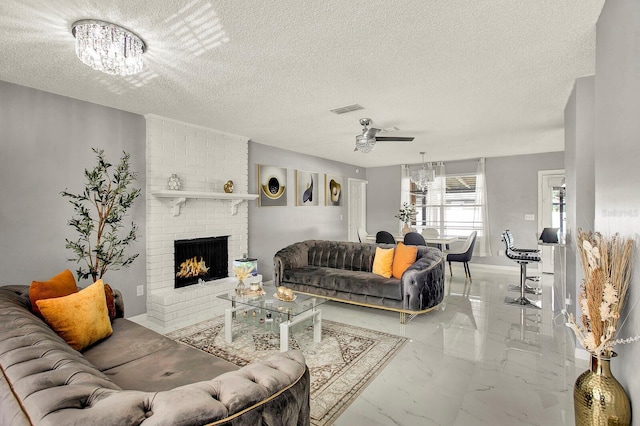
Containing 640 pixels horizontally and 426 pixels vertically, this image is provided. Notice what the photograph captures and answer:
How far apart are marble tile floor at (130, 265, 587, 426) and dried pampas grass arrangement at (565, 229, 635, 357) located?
0.85m

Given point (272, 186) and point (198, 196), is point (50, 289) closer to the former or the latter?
point (198, 196)

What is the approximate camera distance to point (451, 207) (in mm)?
7680

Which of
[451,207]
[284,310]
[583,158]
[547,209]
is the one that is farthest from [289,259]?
[547,209]

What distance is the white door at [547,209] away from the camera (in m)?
6.56

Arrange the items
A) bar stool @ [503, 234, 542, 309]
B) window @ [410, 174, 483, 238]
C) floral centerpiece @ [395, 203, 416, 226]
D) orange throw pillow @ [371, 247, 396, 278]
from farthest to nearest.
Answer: floral centerpiece @ [395, 203, 416, 226]
window @ [410, 174, 483, 238]
bar stool @ [503, 234, 542, 309]
orange throw pillow @ [371, 247, 396, 278]

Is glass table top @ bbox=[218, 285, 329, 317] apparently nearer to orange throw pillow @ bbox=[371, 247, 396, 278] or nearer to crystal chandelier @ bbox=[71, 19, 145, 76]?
orange throw pillow @ bbox=[371, 247, 396, 278]

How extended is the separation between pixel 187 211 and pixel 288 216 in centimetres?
224

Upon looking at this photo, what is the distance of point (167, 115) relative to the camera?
4.04 meters

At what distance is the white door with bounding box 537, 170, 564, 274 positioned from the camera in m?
6.56

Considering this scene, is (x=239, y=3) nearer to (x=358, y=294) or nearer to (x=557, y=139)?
(x=358, y=294)

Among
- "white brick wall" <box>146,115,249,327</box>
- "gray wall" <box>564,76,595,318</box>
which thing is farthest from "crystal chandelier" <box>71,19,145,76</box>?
"gray wall" <box>564,76,595,318</box>

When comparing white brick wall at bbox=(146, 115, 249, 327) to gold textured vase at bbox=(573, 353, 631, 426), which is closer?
gold textured vase at bbox=(573, 353, 631, 426)

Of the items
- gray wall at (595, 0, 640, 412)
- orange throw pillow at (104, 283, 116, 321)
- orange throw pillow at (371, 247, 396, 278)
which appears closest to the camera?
gray wall at (595, 0, 640, 412)

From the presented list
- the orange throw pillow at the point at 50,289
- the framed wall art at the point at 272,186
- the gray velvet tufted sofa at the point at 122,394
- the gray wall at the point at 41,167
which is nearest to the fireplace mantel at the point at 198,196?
the framed wall art at the point at 272,186
